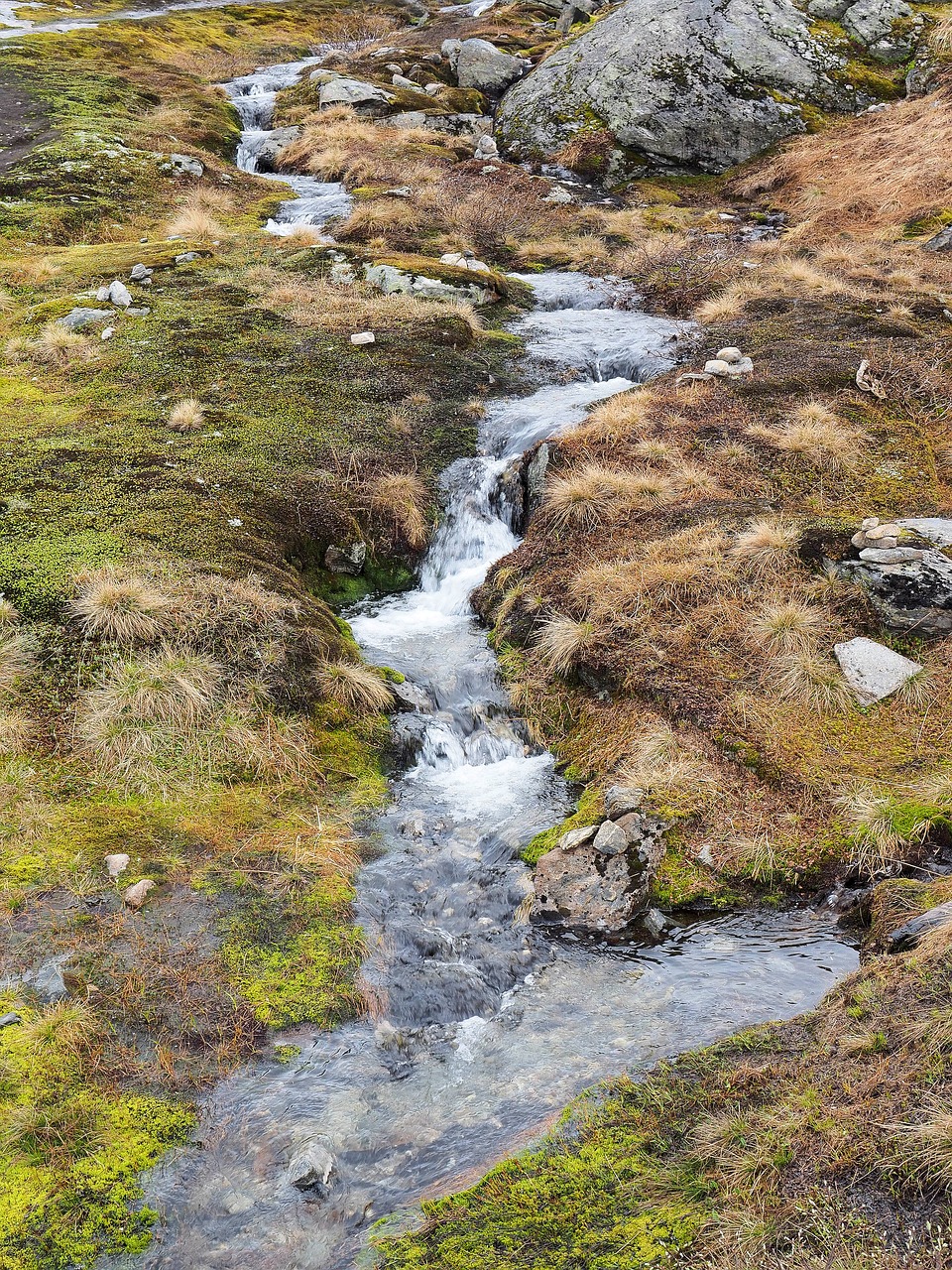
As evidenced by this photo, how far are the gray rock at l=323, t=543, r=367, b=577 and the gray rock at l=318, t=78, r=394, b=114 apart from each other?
25930 millimetres

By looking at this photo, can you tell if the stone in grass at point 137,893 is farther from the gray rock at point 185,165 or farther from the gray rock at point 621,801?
the gray rock at point 185,165

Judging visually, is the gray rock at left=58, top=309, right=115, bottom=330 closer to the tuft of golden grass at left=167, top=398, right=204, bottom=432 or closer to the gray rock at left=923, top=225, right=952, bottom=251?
the tuft of golden grass at left=167, top=398, right=204, bottom=432

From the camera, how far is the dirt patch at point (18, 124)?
2280 centimetres

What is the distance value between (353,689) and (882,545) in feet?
18.5

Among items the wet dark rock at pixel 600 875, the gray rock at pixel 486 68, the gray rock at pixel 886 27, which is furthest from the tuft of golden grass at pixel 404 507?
the gray rock at pixel 486 68

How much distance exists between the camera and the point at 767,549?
9219 millimetres

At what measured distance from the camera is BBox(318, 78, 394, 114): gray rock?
98.3 ft

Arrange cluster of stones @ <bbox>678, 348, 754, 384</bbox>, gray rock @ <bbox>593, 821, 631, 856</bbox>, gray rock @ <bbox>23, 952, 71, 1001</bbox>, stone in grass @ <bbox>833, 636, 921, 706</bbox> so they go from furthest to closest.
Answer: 1. cluster of stones @ <bbox>678, 348, 754, 384</bbox>
2. stone in grass @ <bbox>833, 636, 921, 706</bbox>
3. gray rock @ <bbox>593, 821, 631, 856</bbox>
4. gray rock @ <bbox>23, 952, 71, 1001</bbox>

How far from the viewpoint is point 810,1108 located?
411cm

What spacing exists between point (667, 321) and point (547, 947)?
14.1 m

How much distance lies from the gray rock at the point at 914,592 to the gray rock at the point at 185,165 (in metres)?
23.4

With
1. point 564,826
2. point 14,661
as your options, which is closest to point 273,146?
point 14,661

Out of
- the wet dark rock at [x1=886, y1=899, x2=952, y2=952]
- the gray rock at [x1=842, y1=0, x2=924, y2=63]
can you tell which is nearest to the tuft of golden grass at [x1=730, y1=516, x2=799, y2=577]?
the wet dark rock at [x1=886, y1=899, x2=952, y2=952]

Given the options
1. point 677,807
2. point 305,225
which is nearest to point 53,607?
point 677,807
